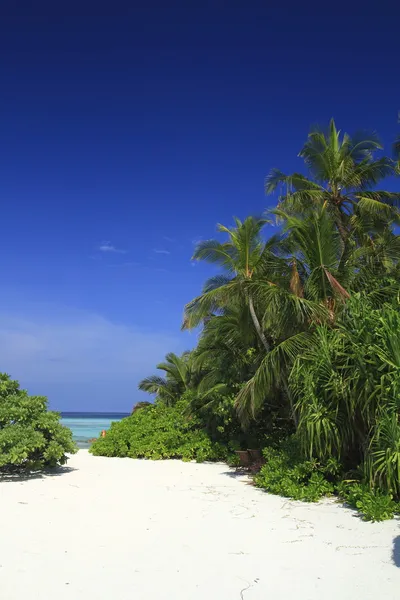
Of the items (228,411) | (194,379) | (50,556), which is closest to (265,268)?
(228,411)

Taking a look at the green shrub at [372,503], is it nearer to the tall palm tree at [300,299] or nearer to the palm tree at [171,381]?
the tall palm tree at [300,299]

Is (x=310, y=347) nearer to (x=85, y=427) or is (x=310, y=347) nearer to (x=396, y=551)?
(x=396, y=551)

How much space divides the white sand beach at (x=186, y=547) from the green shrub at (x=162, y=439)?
4.78 metres

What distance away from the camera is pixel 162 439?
13.8 m

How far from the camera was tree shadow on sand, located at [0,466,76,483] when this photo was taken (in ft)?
30.6

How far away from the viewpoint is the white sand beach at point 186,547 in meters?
3.92

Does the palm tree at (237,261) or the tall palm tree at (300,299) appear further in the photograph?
the palm tree at (237,261)

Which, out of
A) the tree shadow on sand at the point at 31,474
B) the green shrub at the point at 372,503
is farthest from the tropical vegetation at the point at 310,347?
the tree shadow on sand at the point at 31,474

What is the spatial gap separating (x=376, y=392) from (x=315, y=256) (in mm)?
3612

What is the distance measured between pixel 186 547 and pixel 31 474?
6061 millimetres

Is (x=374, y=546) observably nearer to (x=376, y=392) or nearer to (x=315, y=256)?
(x=376, y=392)

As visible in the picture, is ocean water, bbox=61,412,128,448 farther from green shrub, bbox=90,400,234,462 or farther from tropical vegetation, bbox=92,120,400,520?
tropical vegetation, bbox=92,120,400,520

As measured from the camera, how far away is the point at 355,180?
14.8m

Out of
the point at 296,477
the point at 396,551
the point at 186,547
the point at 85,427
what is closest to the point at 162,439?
the point at 296,477
